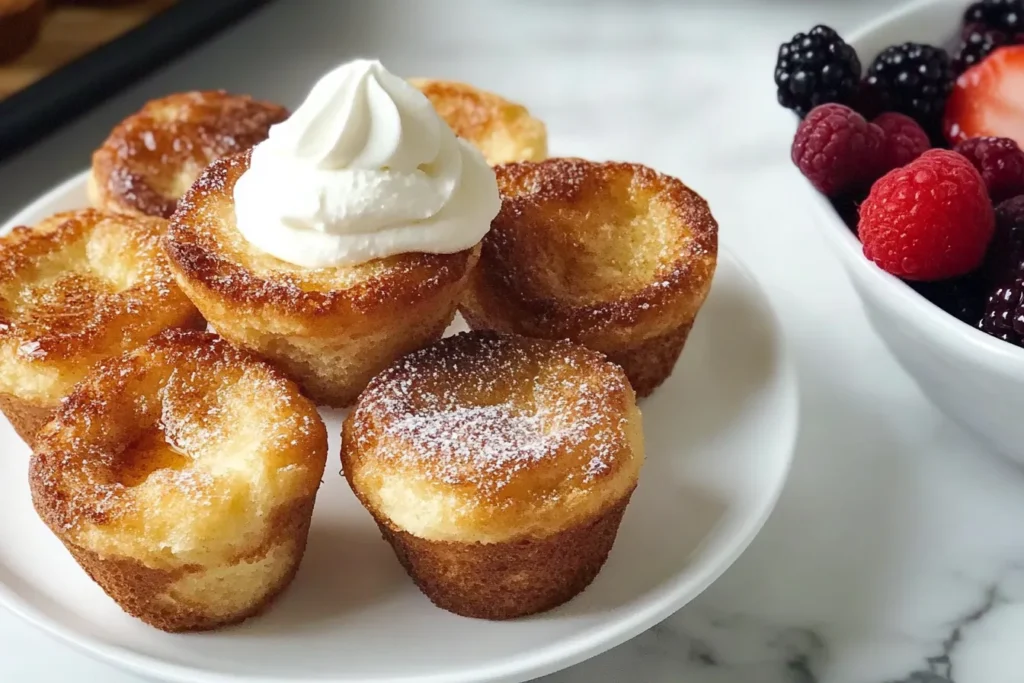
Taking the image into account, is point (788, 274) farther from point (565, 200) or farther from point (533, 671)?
point (533, 671)

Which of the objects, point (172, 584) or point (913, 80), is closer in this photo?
point (172, 584)

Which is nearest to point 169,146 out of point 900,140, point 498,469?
point 498,469

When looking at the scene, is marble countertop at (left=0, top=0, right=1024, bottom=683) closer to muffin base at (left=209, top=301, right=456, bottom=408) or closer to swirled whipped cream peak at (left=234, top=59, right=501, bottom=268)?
muffin base at (left=209, top=301, right=456, bottom=408)

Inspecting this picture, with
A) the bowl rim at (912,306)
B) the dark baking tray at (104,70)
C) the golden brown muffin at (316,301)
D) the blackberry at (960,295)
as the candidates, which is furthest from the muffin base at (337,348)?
the dark baking tray at (104,70)

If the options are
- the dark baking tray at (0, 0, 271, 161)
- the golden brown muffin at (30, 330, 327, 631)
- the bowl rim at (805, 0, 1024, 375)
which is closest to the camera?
the golden brown muffin at (30, 330, 327, 631)

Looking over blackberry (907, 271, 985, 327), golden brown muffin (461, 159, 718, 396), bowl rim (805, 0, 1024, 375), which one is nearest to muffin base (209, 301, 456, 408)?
golden brown muffin (461, 159, 718, 396)

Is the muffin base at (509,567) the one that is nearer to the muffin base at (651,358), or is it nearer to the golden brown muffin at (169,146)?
the muffin base at (651,358)

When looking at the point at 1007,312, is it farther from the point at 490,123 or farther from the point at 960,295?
the point at 490,123
